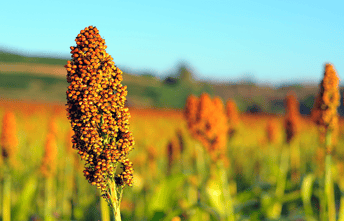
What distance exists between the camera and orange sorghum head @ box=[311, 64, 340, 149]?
11.3 feet

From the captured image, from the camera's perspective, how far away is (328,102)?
11.6 feet

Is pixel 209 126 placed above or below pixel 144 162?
above

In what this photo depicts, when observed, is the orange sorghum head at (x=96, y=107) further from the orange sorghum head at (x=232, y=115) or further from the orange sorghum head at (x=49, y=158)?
the orange sorghum head at (x=232, y=115)

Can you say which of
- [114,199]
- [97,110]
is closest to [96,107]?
[97,110]

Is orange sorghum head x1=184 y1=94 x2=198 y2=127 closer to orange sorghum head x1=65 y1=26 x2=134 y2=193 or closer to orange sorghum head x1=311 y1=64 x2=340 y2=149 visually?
orange sorghum head x1=311 y1=64 x2=340 y2=149

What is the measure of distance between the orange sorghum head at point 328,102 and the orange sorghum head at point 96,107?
9.45ft

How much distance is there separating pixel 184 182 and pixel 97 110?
5.09m

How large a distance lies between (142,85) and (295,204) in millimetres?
23943

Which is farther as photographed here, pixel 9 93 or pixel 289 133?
pixel 9 93

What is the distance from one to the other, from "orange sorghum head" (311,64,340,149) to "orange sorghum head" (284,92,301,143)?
9.43 feet

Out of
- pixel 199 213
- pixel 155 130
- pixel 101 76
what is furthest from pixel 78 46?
pixel 155 130

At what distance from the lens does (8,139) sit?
420cm

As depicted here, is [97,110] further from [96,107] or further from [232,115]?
[232,115]

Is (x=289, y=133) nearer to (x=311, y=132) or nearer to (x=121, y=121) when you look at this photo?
(x=121, y=121)
